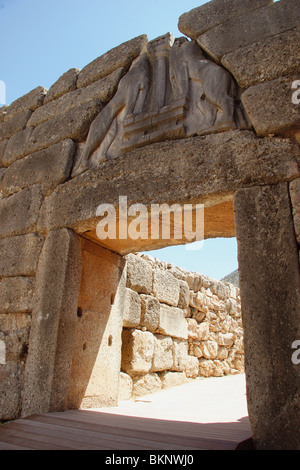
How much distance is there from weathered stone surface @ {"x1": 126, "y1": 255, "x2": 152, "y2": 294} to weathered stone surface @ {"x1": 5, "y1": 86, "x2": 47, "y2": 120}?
204 cm

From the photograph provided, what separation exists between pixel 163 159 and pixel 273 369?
5.15 ft

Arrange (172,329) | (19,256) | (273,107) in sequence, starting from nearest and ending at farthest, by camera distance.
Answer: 1. (273,107)
2. (19,256)
3. (172,329)

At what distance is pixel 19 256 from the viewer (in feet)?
10.9

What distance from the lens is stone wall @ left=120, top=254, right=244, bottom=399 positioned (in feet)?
14.3

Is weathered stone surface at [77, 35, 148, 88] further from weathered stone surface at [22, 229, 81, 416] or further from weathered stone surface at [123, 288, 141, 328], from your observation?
weathered stone surface at [123, 288, 141, 328]

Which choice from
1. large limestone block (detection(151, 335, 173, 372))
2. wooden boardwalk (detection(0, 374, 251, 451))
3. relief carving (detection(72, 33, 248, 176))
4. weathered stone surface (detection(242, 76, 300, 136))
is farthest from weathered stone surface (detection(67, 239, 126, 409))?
weathered stone surface (detection(242, 76, 300, 136))

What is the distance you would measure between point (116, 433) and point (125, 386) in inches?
80.1

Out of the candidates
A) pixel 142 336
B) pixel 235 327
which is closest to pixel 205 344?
pixel 235 327

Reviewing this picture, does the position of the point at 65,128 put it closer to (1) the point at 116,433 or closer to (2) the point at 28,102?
(2) the point at 28,102

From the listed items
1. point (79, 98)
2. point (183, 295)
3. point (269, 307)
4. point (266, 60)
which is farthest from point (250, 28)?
point (183, 295)

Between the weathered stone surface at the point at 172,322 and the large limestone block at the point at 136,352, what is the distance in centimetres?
50

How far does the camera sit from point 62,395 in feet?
8.94

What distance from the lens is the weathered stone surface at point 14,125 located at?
165 inches
